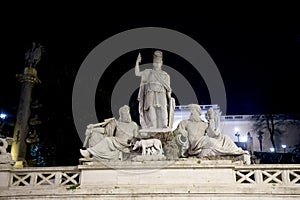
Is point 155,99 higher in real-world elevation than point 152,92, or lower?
lower

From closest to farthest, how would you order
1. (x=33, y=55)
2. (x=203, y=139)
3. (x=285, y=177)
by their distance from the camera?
(x=285, y=177)
(x=203, y=139)
(x=33, y=55)

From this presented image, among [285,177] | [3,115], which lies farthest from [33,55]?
[285,177]

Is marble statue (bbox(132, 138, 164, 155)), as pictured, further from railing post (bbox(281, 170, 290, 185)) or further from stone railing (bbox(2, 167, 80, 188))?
railing post (bbox(281, 170, 290, 185))

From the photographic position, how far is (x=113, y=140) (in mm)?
11625

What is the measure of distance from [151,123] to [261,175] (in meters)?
3.87

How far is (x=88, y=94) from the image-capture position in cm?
2061

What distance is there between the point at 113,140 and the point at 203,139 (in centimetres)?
292

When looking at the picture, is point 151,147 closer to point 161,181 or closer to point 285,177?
point 161,181

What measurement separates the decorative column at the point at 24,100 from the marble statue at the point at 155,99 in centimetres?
846

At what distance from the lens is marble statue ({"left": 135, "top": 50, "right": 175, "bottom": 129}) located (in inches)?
476

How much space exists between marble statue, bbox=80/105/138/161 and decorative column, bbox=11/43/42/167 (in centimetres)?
747

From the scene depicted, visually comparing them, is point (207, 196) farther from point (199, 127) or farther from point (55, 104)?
point (55, 104)

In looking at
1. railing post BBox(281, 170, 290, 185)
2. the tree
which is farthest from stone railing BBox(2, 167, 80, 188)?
the tree

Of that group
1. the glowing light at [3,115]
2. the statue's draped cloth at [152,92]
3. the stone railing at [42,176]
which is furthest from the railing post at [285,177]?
the glowing light at [3,115]
